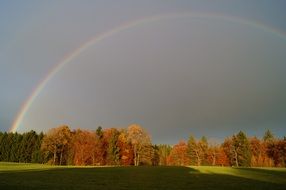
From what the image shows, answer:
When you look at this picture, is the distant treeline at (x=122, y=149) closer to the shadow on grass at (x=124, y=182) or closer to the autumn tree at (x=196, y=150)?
the autumn tree at (x=196, y=150)

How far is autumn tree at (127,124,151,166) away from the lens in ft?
429

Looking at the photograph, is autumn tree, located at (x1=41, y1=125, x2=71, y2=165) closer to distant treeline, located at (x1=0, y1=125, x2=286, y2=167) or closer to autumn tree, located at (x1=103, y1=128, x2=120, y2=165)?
distant treeline, located at (x1=0, y1=125, x2=286, y2=167)

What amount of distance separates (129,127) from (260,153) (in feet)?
170

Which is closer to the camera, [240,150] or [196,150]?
[240,150]

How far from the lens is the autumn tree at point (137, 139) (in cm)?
13075

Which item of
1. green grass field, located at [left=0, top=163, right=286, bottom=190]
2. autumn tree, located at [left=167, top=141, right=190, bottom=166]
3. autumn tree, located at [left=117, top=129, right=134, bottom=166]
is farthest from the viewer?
autumn tree, located at [left=167, top=141, right=190, bottom=166]

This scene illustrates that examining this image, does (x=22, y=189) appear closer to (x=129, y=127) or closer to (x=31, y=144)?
(x=129, y=127)

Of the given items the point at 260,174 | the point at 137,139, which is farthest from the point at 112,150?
the point at 260,174

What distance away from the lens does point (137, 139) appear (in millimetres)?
132500

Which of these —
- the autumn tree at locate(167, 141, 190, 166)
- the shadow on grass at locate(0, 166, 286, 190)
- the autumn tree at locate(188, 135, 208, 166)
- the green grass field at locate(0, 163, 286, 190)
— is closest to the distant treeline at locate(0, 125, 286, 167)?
the autumn tree at locate(188, 135, 208, 166)

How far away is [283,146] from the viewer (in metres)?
125

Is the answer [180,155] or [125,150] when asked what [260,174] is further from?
[180,155]

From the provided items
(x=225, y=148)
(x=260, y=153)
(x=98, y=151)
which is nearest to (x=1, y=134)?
(x=98, y=151)

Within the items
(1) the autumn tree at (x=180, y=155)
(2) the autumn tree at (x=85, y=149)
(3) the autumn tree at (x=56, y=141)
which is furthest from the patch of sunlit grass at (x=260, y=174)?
(1) the autumn tree at (x=180, y=155)
